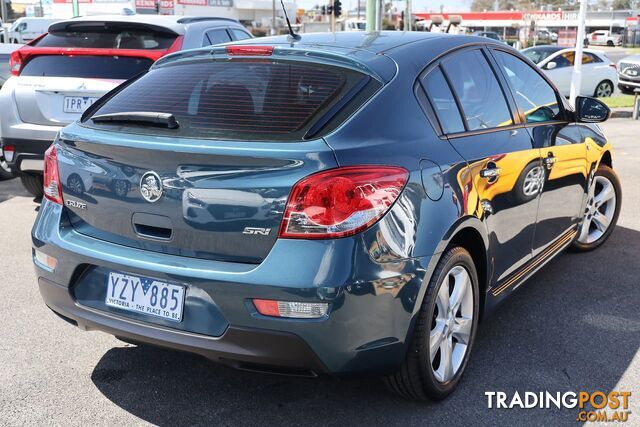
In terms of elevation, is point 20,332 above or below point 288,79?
below

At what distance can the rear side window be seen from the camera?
6.36 metres

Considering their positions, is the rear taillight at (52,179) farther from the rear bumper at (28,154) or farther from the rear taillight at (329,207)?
the rear bumper at (28,154)

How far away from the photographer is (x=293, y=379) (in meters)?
3.51

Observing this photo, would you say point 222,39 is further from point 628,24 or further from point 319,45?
point 628,24

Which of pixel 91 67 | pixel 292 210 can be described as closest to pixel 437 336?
pixel 292 210

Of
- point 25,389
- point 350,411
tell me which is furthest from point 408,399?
point 25,389

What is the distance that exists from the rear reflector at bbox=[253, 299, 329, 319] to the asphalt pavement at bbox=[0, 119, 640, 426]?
36cm

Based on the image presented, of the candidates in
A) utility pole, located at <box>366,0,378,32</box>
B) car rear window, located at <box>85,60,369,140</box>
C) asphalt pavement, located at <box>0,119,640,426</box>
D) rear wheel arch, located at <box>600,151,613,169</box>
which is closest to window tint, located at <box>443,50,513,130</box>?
car rear window, located at <box>85,60,369,140</box>

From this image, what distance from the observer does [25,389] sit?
337cm

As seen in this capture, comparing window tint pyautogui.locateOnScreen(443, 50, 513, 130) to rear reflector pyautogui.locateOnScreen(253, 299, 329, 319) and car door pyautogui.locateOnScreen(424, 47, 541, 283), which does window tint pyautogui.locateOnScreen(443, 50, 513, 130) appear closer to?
car door pyautogui.locateOnScreen(424, 47, 541, 283)

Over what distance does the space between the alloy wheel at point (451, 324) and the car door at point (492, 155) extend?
0.95ft

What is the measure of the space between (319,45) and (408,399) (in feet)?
5.48

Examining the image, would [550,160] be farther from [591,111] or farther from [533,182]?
[591,111]

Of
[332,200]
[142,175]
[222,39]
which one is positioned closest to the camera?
[332,200]
